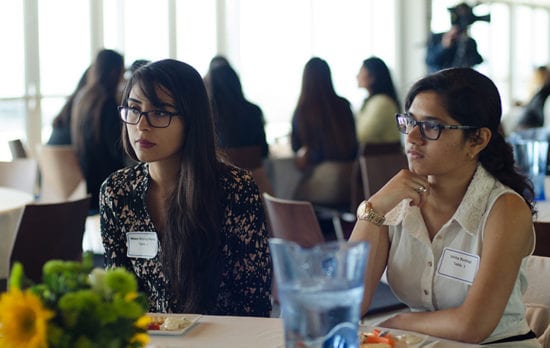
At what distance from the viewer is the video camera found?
696 centimetres

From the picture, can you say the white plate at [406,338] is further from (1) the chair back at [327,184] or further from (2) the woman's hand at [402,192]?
(1) the chair back at [327,184]

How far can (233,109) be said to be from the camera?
5457 millimetres

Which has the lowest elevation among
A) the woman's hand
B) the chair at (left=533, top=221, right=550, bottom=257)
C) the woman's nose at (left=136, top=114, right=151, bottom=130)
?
the chair at (left=533, top=221, right=550, bottom=257)

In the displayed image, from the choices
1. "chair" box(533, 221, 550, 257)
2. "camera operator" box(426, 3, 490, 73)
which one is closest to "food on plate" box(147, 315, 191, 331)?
"chair" box(533, 221, 550, 257)

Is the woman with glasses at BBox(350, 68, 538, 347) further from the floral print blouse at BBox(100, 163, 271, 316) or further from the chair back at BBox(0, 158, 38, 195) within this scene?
the chair back at BBox(0, 158, 38, 195)

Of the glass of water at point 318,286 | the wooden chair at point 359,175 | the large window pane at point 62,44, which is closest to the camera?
the glass of water at point 318,286

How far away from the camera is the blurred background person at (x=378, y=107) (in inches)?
248

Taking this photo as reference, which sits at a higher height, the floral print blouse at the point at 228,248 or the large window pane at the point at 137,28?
the large window pane at the point at 137,28

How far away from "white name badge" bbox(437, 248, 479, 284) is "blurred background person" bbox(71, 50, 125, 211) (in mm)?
3157

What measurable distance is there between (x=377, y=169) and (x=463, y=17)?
2788 mm

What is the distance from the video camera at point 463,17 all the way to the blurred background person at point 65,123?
3.15 metres

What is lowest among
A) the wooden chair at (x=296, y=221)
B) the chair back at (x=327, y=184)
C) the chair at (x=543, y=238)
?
the chair back at (x=327, y=184)

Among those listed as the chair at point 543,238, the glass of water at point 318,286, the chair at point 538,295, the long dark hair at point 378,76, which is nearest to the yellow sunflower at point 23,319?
the glass of water at point 318,286

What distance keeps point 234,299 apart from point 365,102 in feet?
14.1
